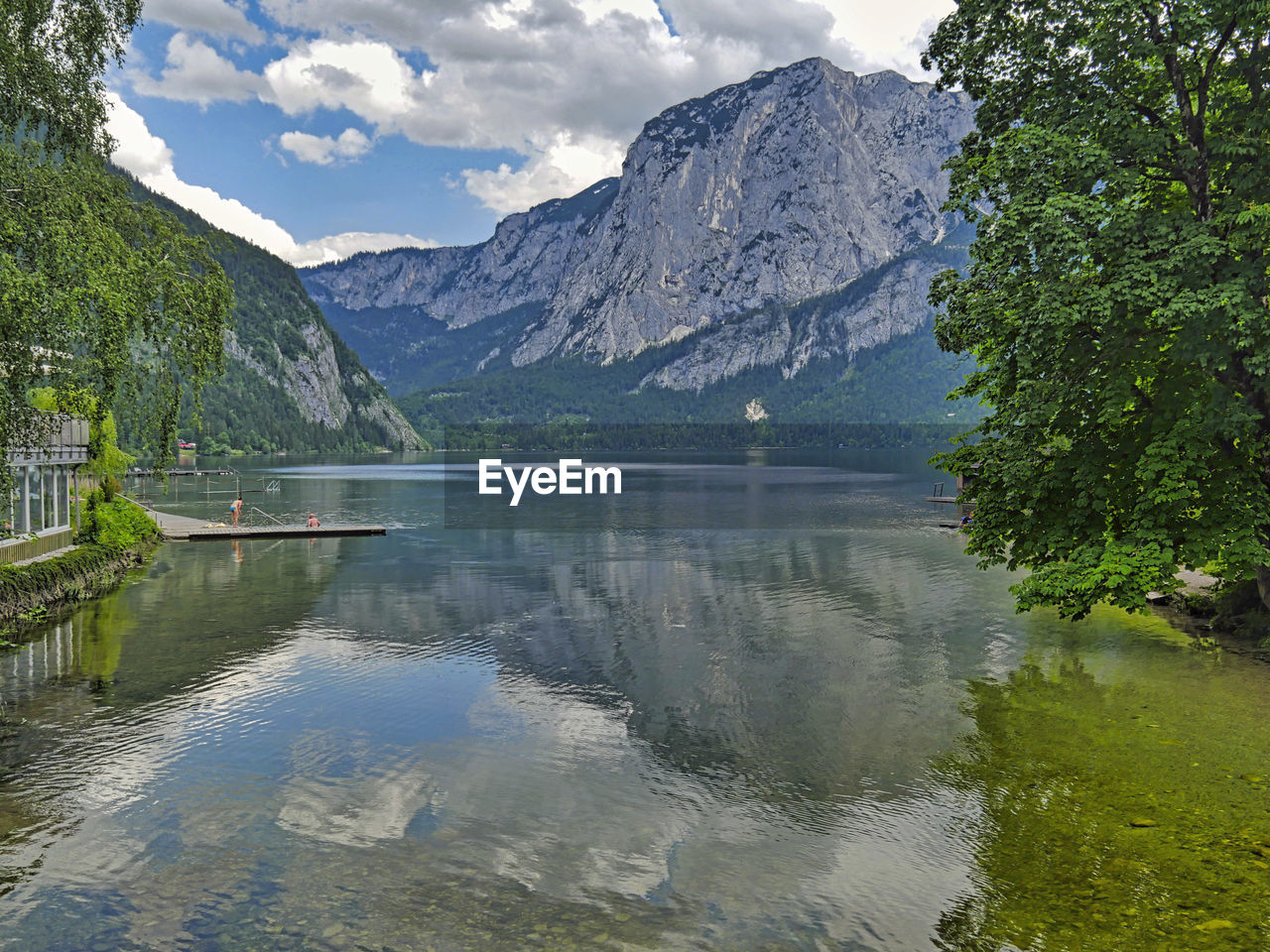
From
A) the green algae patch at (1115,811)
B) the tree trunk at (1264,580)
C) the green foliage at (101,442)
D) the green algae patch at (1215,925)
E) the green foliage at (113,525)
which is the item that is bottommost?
the green algae patch at (1115,811)

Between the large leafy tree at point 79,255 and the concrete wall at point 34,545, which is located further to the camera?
the concrete wall at point 34,545

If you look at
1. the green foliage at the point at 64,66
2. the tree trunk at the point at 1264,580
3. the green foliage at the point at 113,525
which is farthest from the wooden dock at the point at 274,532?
the tree trunk at the point at 1264,580

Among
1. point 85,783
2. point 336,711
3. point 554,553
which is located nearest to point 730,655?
point 336,711

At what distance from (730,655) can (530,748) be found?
10.8m

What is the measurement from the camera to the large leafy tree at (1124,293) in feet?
65.1

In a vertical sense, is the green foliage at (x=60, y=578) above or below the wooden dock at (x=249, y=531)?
above

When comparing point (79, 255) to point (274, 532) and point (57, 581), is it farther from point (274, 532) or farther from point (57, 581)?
point (274, 532)

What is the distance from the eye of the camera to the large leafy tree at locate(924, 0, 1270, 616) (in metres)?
19.8

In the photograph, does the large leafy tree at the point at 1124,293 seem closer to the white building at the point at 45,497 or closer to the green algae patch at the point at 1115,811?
the green algae patch at the point at 1115,811

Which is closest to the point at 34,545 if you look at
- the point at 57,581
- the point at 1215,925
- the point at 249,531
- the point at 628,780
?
the point at 57,581

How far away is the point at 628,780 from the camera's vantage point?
16906 millimetres

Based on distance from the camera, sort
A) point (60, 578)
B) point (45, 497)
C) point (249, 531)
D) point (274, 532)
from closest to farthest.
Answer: point (60, 578), point (45, 497), point (249, 531), point (274, 532)

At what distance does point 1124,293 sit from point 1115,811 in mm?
11433

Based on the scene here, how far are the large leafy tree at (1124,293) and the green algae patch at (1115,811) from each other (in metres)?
3.07
